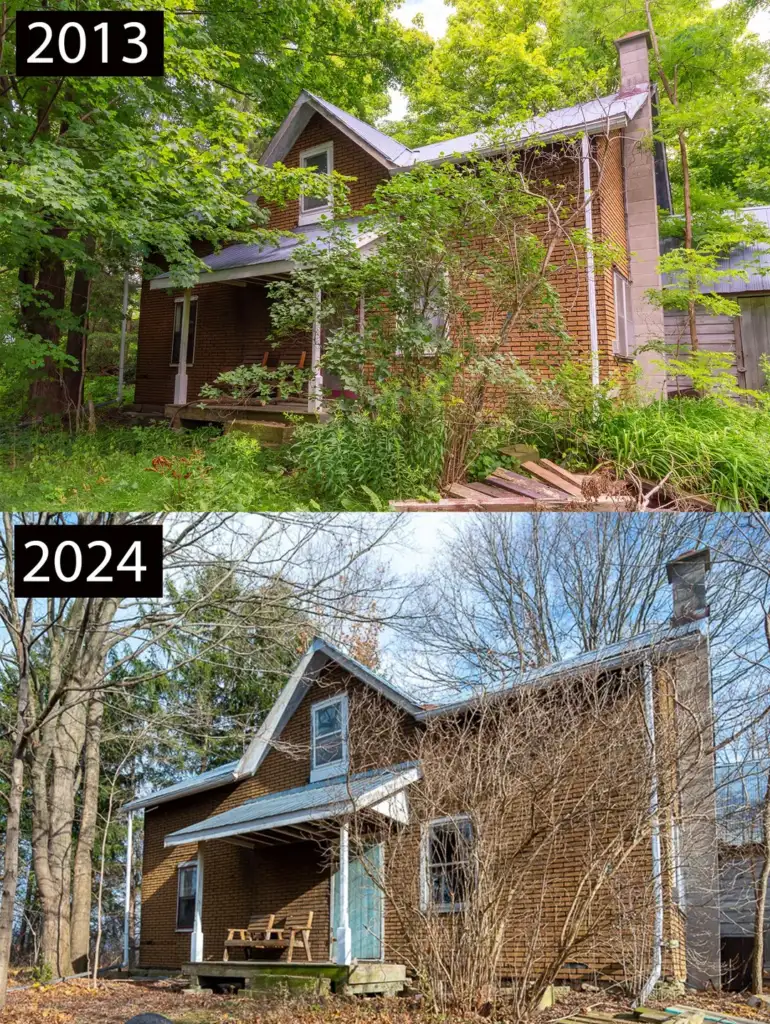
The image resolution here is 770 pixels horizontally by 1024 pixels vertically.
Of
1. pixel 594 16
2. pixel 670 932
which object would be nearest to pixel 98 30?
pixel 594 16

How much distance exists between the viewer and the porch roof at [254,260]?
970 centimetres

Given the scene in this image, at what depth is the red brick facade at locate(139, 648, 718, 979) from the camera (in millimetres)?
5094

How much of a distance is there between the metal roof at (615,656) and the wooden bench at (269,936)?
130 inches

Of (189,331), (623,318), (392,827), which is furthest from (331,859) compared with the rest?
(189,331)

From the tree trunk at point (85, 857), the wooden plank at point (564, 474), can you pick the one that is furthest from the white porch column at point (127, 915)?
the wooden plank at point (564, 474)

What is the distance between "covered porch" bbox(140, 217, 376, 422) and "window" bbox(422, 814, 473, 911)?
5.24 m

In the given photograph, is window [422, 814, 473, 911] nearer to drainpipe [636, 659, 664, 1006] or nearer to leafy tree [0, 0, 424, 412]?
drainpipe [636, 659, 664, 1006]

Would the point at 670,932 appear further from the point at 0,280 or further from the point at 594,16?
the point at 0,280

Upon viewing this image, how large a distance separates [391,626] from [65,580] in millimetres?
2666

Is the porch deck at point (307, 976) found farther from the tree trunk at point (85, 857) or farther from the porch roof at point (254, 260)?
the porch roof at point (254, 260)

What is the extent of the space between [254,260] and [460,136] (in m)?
3.49

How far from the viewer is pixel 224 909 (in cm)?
866

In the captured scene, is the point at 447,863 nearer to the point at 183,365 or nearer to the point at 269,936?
the point at 269,936

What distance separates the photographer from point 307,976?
6582mm
